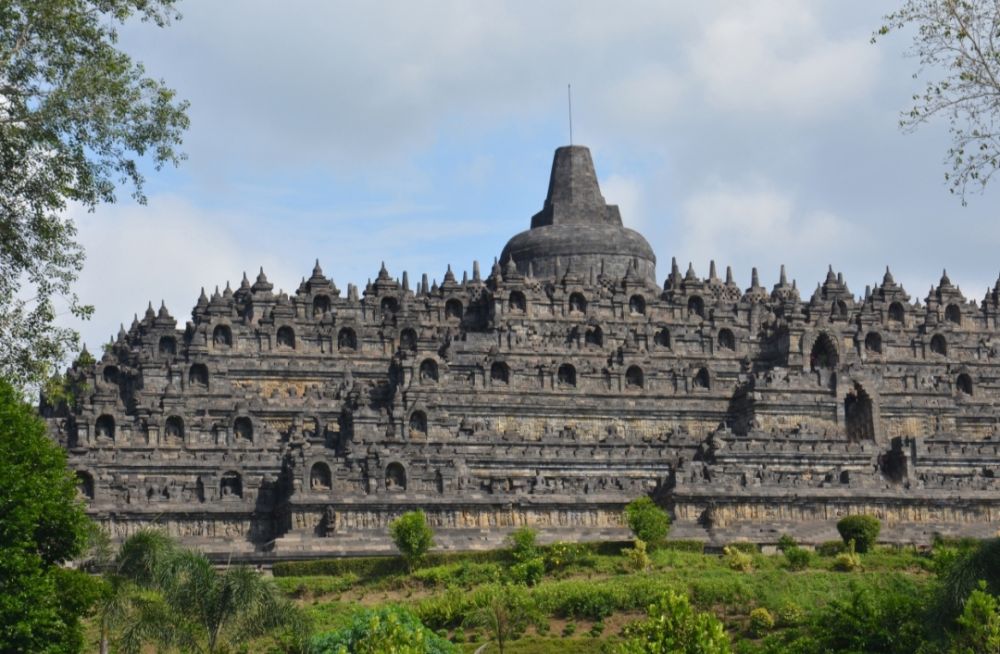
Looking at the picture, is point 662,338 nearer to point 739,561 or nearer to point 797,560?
point 797,560

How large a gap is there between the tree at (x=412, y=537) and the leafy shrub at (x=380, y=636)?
15.4m

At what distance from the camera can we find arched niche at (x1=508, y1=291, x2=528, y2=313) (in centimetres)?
11050

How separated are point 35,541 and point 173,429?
3940 centimetres

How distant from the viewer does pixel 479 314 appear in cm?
11175

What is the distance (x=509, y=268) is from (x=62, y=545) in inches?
2165

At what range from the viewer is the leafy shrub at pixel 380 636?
51.1 metres

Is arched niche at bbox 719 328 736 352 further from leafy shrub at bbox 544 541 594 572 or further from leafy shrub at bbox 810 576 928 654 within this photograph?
leafy shrub at bbox 810 576 928 654

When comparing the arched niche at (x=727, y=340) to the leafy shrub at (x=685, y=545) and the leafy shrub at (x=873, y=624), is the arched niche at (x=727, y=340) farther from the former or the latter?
the leafy shrub at (x=873, y=624)

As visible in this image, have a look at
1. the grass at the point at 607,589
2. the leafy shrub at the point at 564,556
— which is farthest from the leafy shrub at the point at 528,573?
the leafy shrub at the point at 564,556

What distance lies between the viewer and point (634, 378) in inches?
4178

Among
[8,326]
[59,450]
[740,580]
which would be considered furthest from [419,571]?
[8,326]

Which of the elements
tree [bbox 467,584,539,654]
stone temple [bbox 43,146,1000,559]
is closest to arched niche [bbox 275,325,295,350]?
stone temple [bbox 43,146,1000,559]

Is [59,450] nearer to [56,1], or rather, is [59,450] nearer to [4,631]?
[4,631]

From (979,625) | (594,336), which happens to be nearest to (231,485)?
(594,336)
